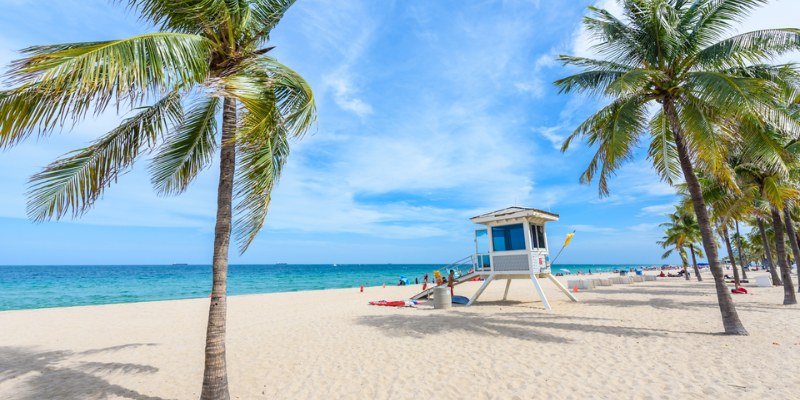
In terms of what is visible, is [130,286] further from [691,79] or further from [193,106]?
[691,79]

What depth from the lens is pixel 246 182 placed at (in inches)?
236

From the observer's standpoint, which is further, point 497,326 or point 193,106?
point 497,326

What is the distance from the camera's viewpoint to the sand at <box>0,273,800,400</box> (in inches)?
236

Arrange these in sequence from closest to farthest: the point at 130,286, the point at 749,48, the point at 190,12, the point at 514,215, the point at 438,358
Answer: the point at 190,12, the point at 438,358, the point at 749,48, the point at 514,215, the point at 130,286

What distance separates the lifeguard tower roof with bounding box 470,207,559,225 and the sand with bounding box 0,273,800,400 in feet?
12.6

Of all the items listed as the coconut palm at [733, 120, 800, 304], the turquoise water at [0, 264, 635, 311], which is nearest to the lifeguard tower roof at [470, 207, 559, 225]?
the coconut palm at [733, 120, 800, 304]

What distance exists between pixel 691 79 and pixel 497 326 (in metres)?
8.41

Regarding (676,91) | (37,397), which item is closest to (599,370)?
(676,91)

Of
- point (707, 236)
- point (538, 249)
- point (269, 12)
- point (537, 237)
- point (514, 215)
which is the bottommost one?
point (538, 249)

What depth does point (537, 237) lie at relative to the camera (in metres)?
15.3

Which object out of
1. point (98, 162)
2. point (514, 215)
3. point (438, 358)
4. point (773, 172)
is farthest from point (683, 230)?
point (98, 162)

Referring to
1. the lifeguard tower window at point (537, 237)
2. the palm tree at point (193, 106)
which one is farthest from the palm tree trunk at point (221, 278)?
the lifeguard tower window at point (537, 237)

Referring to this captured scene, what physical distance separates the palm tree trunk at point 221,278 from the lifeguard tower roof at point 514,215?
11856 mm

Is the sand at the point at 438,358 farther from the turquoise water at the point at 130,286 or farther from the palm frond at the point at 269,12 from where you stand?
the turquoise water at the point at 130,286
